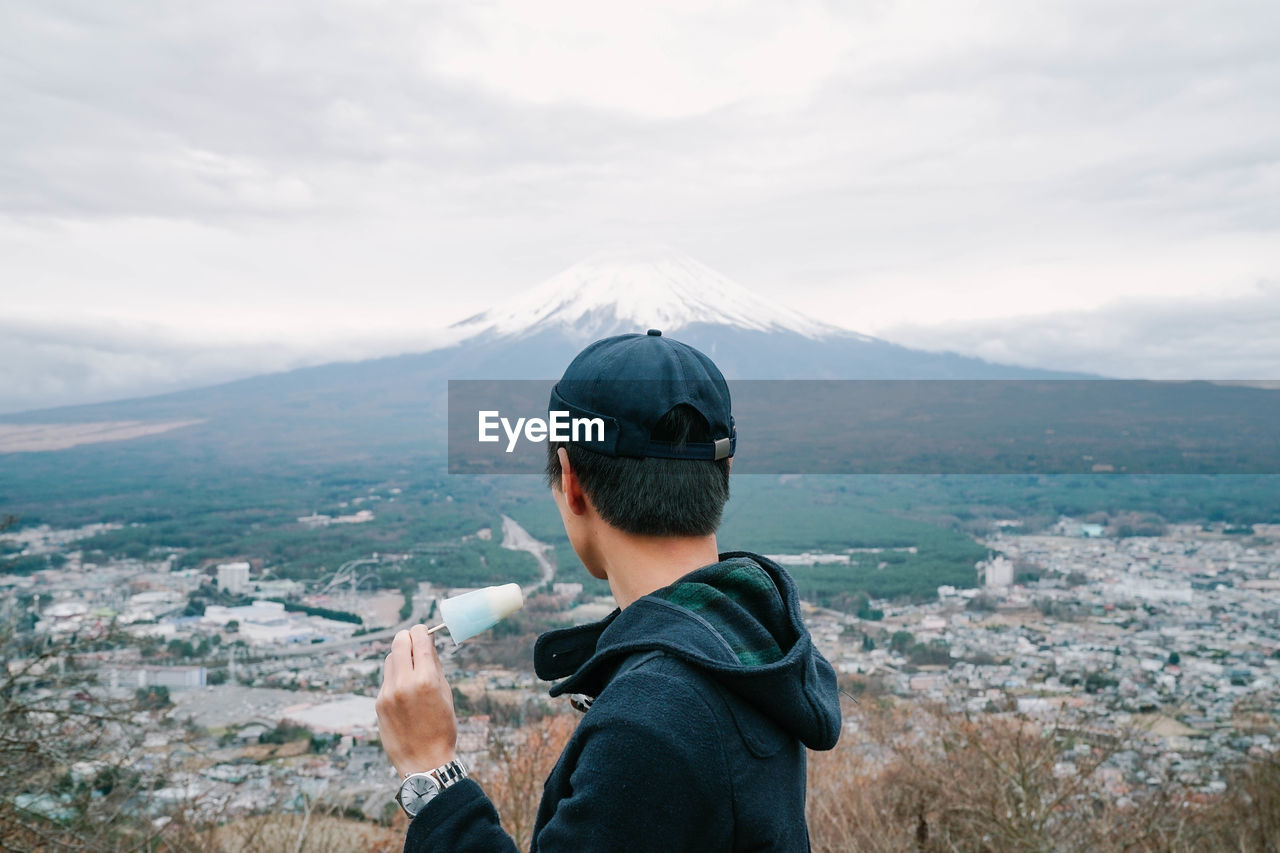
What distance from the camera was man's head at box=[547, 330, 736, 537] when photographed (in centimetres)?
146

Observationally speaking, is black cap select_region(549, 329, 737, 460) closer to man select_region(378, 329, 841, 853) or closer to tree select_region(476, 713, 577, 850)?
man select_region(378, 329, 841, 853)

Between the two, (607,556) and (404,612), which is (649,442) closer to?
(607,556)

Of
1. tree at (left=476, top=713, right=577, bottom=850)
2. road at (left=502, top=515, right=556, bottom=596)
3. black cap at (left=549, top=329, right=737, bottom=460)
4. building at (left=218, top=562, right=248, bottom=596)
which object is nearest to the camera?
black cap at (left=549, top=329, right=737, bottom=460)

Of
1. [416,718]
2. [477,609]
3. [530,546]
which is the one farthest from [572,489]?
[530,546]

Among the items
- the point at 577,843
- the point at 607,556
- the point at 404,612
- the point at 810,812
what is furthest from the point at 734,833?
the point at 404,612

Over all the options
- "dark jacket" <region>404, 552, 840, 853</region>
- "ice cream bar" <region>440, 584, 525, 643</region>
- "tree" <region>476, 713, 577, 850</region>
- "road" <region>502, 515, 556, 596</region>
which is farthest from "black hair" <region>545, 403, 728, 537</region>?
"road" <region>502, 515, 556, 596</region>

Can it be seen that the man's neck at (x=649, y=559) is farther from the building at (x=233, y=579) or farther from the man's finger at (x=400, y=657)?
the building at (x=233, y=579)

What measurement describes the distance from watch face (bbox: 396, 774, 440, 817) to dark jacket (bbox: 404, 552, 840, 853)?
0.03m

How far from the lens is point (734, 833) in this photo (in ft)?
4.06

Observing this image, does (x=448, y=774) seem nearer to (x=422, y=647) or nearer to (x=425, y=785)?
(x=425, y=785)

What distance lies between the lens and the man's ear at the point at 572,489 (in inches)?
60.8

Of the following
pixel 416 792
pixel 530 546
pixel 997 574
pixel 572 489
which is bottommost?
pixel 530 546

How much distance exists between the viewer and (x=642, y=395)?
1460 millimetres

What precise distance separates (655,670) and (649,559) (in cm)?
31
